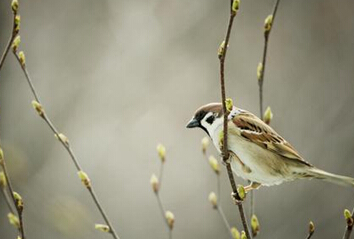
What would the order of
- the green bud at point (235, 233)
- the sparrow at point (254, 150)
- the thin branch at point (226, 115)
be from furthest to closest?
the sparrow at point (254, 150)
the green bud at point (235, 233)
the thin branch at point (226, 115)

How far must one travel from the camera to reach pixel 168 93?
5340mm

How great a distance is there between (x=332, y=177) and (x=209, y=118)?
16.0 inches

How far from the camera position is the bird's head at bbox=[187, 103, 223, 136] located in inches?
70.6

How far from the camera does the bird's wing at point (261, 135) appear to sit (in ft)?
6.04

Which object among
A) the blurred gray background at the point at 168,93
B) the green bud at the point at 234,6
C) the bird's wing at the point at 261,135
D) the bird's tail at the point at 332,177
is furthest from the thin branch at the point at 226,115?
the blurred gray background at the point at 168,93

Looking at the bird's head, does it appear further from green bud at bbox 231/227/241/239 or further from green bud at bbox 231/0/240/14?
green bud at bbox 231/0/240/14

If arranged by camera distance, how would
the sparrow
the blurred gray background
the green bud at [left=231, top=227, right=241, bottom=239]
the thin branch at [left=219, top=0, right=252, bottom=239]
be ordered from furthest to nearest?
1. the blurred gray background
2. the sparrow
3. the green bud at [left=231, top=227, right=241, bottom=239]
4. the thin branch at [left=219, top=0, right=252, bottom=239]

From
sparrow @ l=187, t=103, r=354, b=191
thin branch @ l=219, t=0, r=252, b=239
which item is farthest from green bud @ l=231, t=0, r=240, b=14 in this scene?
sparrow @ l=187, t=103, r=354, b=191

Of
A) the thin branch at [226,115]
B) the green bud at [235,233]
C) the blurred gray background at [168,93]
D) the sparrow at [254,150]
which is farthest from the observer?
the blurred gray background at [168,93]

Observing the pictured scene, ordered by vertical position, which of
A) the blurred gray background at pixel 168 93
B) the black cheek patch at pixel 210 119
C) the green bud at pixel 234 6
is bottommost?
the blurred gray background at pixel 168 93

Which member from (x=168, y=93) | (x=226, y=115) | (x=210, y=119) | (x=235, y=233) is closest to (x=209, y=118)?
(x=210, y=119)

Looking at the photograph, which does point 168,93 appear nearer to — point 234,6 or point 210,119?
point 210,119

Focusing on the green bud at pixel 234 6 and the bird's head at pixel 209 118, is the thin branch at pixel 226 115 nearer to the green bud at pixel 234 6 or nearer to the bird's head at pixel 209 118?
the green bud at pixel 234 6

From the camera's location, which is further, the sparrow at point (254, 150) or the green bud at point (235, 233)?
the sparrow at point (254, 150)
